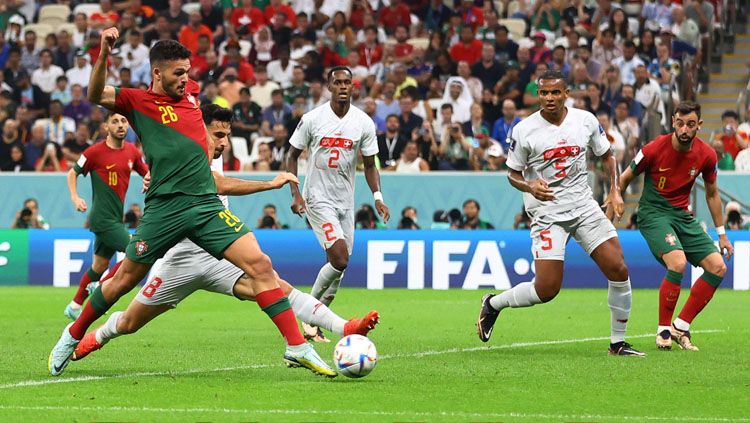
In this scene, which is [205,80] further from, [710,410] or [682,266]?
[710,410]

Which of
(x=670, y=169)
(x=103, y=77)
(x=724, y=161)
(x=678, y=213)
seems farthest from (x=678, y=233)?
(x=724, y=161)

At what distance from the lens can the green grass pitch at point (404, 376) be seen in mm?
8586

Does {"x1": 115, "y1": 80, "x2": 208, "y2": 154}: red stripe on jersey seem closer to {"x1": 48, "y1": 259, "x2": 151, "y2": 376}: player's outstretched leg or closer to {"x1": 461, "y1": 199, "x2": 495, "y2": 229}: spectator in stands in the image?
{"x1": 48, "y1": 259, "x2": 151, "y2": 376}: player's outstretched leg

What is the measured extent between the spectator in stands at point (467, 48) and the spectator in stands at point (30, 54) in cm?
877

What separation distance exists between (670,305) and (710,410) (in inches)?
171

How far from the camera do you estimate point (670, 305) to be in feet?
42.8

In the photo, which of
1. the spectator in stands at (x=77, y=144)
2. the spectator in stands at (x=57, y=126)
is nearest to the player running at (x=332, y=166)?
the spectator in stands at (x=77, y=144)

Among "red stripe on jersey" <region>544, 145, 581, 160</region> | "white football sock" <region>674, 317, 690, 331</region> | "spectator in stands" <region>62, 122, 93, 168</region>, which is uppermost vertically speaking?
"red stripe on jersey" <region>544, 145, 581, 160</region>

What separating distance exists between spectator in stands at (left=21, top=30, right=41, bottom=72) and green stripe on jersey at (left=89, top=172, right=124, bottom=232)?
44.4ft


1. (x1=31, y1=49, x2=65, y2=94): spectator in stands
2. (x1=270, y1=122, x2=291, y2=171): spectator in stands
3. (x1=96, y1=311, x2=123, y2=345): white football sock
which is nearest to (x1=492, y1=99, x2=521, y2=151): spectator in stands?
(x1=270, y1=122, x2=291, y2=171): spectator in stands

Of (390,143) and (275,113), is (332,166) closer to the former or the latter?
(390,143)

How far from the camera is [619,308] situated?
12.2 meters

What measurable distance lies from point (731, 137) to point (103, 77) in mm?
16410

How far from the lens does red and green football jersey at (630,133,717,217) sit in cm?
1313
